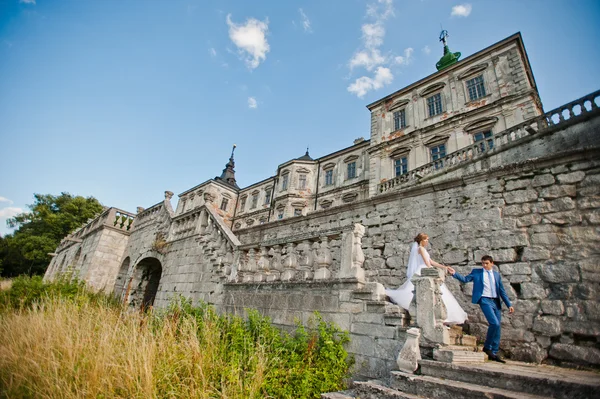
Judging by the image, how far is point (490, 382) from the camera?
2748mm

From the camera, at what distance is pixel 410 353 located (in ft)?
10.8

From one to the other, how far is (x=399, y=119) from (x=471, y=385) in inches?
824

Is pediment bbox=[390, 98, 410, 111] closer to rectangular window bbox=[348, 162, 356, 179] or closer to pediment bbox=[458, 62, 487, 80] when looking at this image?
pediment bbox=[458, 62, 487, 80]

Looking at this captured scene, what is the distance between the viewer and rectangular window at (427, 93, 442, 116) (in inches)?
754

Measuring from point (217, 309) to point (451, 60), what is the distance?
1063 inches

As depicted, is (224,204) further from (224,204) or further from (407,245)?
(407,245)

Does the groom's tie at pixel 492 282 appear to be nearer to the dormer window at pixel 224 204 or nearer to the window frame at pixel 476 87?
the window frame at pixel 476 87

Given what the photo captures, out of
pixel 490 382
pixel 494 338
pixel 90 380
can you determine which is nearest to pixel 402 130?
pixel 494 338

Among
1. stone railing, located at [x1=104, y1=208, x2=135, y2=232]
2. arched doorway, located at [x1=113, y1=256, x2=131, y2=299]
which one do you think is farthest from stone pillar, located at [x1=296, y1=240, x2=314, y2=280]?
stone railing, located at [x1=104, y1=208, x2=135, y2=232]

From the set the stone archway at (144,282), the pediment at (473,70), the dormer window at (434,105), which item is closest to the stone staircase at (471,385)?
the stone archway at (144,282)

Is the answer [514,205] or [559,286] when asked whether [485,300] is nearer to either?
[559,286]

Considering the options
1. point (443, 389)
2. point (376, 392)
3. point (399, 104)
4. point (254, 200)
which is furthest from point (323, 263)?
point (254, 200)

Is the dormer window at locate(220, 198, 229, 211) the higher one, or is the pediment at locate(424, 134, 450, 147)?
the dormer window at locate(220, 198, 229, 211)

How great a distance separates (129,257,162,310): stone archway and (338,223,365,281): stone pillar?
397 inches
